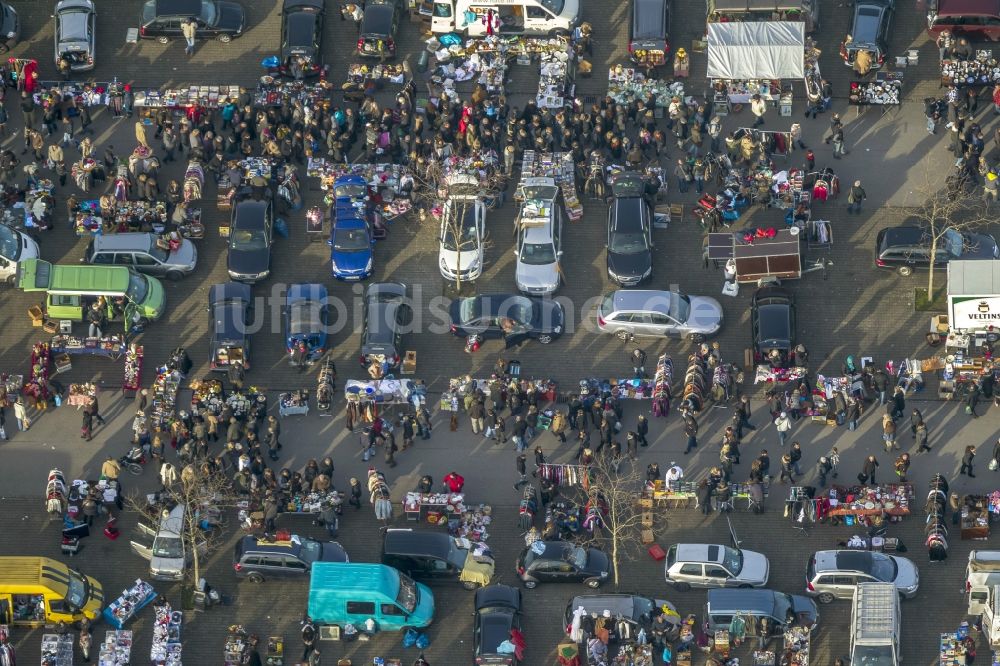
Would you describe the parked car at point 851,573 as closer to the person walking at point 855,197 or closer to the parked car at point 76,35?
the person walking at point 855,197

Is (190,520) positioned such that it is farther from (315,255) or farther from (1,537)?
(315,255)

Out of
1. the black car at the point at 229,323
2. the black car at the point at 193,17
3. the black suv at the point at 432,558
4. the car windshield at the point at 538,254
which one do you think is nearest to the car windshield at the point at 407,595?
the black suv at the point at 432,558

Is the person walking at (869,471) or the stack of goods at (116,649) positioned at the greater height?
the person walking at (869,471)

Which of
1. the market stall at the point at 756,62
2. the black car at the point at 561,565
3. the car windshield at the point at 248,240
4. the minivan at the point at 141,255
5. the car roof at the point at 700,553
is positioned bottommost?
the black car at the point at 561,565

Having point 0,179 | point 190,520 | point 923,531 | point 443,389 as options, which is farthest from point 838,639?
point 0,179

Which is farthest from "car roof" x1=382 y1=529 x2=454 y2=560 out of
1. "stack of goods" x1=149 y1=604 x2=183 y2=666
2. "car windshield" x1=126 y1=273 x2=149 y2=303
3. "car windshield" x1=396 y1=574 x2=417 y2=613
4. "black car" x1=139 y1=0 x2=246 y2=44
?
"black car" x1=139 y1=0 x2=246 y2=44
